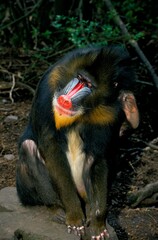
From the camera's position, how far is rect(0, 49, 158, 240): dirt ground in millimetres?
4273

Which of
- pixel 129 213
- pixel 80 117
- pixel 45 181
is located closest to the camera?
pixel 80 117

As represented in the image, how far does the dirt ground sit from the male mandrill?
46 cm

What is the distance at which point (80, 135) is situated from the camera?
3674 millimetres

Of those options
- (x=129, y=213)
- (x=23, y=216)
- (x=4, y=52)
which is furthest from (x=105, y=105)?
(x=4, y=52)

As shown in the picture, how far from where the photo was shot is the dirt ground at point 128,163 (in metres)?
4.27

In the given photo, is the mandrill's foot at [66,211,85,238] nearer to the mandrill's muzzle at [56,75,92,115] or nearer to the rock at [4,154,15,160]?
the mandrill's muzzle at [56,75,92,115]

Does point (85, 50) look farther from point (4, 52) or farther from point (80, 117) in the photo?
point (4, 52)

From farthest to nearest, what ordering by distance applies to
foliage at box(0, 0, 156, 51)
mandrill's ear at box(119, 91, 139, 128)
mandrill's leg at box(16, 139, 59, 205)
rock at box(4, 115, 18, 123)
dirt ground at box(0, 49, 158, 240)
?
foliage at box(0, 0, 156, 51) → rock at box(4, 115, 18, 123) → dirt ground at box(0, 49, 158, 240) → mandrill's leg at box(16, 139, 59, 205) → mandrill's ear at box(119, 91, 139, 128)

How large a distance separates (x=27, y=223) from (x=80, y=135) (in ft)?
2.07

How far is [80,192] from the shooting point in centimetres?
386

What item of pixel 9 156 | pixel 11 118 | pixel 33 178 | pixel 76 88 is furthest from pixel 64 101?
pixel 11 118

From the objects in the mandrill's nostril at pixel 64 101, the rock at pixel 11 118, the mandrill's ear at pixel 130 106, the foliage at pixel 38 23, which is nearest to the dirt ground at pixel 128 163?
the rock at pixel 11 118

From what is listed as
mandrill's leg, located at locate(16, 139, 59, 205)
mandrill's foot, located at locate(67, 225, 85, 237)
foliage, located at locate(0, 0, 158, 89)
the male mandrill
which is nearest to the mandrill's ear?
the male mandrill

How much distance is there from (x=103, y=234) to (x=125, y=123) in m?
0.78
